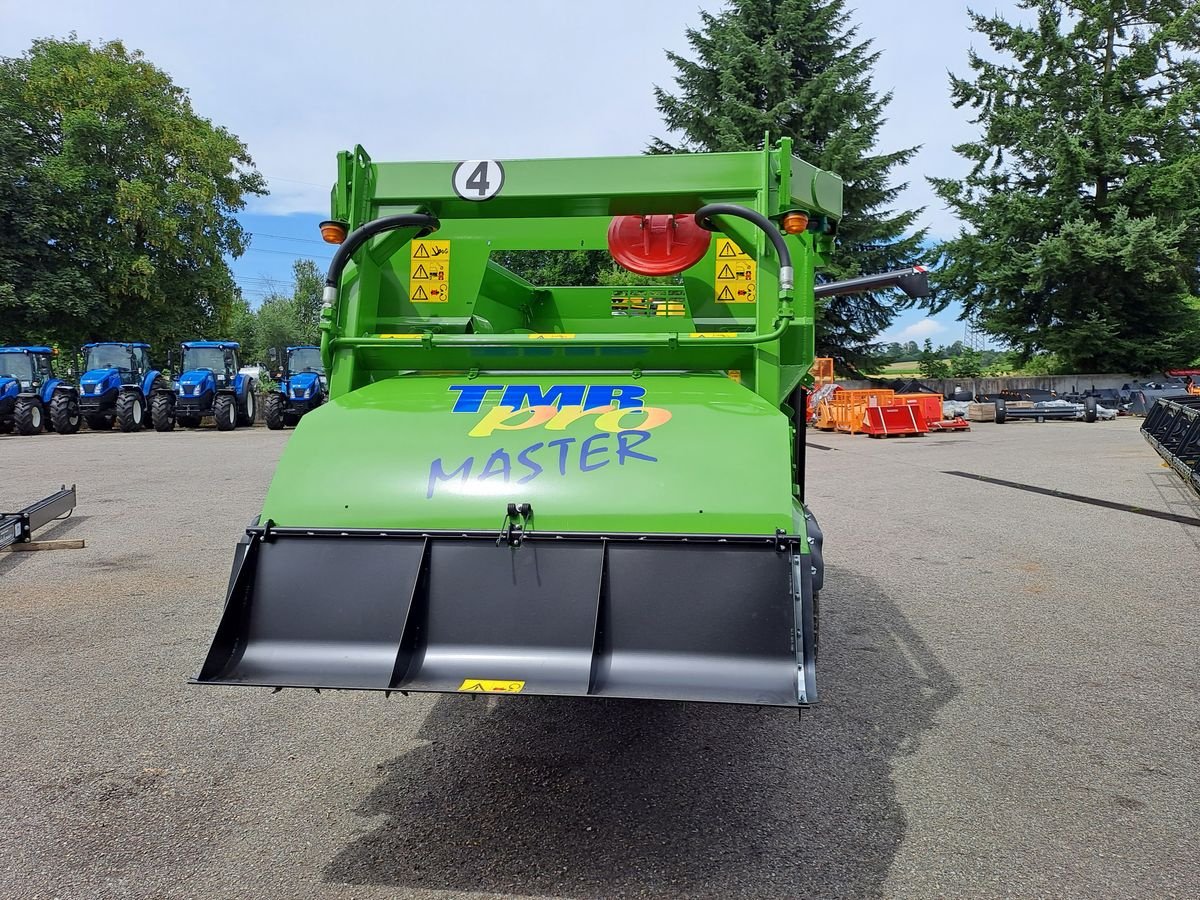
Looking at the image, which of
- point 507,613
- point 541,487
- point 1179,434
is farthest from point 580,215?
point 1179,434

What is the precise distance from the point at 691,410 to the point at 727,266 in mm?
1608

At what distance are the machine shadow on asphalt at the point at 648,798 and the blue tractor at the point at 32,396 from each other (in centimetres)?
2294

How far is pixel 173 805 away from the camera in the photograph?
10.2 feet

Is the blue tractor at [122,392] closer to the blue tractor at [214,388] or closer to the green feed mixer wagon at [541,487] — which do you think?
the blue tractor at [214,388]

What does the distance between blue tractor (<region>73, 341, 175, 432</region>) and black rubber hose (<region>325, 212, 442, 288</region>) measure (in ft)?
73.7

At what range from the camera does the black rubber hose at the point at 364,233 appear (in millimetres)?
3625

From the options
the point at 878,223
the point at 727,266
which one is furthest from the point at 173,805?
the point at 878,223

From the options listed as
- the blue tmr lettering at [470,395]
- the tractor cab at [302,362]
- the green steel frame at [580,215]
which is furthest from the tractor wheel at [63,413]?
the blue tmr lettering at [470,395]

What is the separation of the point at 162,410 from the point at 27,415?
3.06m

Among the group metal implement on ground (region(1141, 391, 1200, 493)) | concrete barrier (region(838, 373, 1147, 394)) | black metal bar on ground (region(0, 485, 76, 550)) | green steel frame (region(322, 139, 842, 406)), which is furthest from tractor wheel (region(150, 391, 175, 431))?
concrete barrier (region(838, 373, 1147, 394))

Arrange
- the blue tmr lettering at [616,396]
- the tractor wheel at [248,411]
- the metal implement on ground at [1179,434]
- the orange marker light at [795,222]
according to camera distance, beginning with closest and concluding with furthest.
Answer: the blue tmr lettering at [616,396]
the orange marker light at [795,222]
the metal implement on ground at [1179,434]
the tractor wheel at [248,411]

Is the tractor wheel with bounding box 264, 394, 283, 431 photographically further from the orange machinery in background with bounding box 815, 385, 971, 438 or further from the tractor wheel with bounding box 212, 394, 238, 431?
the orange machinery in background with bounding box 815, 385, 971, 438

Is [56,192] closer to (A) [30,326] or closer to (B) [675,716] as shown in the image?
(A) [30,326]

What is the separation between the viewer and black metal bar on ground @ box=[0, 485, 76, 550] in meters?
7.23
